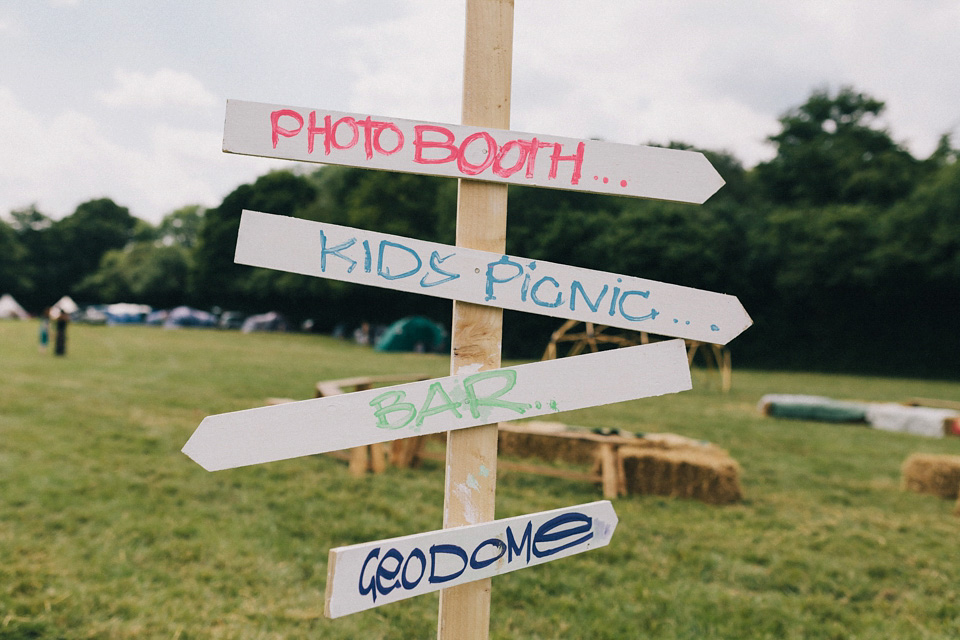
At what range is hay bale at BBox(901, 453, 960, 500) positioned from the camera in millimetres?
6039

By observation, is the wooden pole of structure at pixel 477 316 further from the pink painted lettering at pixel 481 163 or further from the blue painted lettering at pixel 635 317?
the blue painted lettering at pixel 635 317

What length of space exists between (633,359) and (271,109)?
115 cm

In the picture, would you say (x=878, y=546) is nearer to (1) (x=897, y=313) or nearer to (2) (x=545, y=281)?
(2) (x=545, y=281)

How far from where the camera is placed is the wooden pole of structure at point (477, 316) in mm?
1664

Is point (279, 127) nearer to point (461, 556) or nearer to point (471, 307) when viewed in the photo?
point (471, 307)

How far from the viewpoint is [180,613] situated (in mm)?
3172

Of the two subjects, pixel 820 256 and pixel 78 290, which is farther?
pixel 78 290

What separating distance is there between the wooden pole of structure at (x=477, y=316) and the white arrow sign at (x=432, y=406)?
0.24 feet

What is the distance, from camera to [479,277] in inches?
64.3

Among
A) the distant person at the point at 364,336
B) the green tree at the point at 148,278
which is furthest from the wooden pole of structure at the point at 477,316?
the green tree at the point at 148,278

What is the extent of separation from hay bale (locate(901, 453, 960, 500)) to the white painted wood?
5862mm

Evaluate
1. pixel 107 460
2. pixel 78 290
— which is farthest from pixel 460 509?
pixel 78 290

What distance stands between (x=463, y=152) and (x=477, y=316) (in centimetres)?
43

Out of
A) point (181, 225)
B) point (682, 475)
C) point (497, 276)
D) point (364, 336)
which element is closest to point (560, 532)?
point (497, 276)
